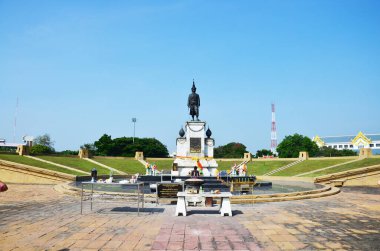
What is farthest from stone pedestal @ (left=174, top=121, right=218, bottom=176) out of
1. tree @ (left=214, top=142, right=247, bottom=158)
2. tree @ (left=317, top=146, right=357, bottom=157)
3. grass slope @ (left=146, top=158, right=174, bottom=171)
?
tree @ (left=317, top=146, right=357, bottom=157)

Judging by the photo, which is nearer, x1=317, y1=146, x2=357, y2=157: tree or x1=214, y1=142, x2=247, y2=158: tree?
x1=317, y1=146, x2=357, y2=157: tree

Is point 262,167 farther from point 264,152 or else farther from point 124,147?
point 264,152

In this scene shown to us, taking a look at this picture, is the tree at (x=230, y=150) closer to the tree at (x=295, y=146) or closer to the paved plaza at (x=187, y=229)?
the tree at (x=295, y=146)

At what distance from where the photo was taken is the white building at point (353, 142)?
411 feet

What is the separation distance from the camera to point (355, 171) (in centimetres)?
2942

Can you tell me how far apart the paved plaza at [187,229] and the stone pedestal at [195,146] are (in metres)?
18.4

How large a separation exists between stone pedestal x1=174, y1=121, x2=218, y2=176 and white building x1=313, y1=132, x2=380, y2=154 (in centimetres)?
11723

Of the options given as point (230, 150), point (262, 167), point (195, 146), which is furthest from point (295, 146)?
point (195, 146)

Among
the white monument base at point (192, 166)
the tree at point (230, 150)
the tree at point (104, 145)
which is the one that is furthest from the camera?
the tree at point (230, 150)

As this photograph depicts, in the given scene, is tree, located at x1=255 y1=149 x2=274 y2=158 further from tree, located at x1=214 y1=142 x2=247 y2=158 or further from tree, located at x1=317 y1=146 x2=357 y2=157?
tree, located at x1=317 y1=146 x2=357 y2=157

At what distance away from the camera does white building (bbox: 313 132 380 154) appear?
125188 millimetres

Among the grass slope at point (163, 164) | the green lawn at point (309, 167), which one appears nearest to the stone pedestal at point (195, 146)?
the green lawn at point (309, 167)

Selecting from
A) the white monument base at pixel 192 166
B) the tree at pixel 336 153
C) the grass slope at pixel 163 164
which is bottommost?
the grass slope at pixel 163 164

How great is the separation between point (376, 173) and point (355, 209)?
65.7ft
